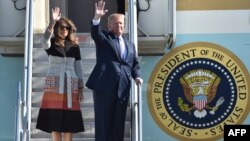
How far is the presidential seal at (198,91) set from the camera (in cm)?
632

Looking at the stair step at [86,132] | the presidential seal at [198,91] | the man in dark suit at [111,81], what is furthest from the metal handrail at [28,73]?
the presidential seal at [198,91]

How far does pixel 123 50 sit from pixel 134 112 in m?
0.63

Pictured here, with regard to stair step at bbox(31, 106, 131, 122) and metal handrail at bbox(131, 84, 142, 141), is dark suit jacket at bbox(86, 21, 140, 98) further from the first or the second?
stair step at bbox(31, 106, 131, 122)

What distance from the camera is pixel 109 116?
16.9ft

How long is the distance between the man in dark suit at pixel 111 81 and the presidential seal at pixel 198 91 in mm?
1188

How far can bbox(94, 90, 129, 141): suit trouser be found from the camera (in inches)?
202

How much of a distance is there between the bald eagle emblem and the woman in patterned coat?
4.94 feet

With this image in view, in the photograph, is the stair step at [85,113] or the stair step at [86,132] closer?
the stair step at [86,132]

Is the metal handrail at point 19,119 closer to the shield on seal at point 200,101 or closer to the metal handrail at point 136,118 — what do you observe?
the metal handrail at point 136,118

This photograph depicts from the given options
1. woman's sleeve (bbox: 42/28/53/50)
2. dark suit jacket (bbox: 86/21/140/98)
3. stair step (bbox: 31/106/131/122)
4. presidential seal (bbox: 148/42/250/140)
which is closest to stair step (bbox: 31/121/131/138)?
stair step (bbox: 31/106/131/122)

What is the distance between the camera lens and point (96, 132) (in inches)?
205

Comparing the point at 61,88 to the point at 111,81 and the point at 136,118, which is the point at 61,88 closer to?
the point at 111,81

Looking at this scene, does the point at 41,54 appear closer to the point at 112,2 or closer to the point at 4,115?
the point at 4,115

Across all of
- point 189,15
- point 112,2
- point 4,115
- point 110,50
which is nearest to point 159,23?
point 189,15
